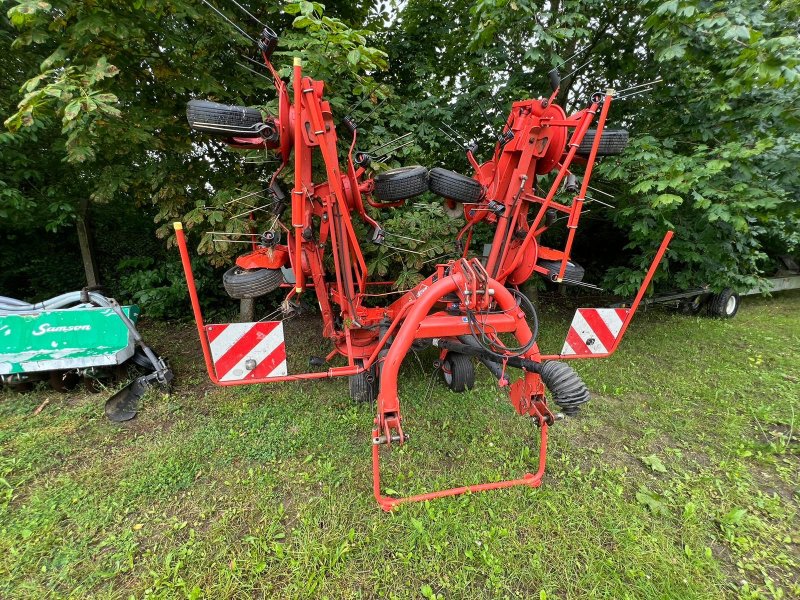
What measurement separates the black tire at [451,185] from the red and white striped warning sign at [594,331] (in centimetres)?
139

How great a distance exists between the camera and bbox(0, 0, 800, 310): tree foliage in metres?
2.74

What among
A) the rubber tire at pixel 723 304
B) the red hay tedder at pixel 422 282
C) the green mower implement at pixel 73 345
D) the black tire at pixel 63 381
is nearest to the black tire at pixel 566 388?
the red hay tedder at pixel 422 282

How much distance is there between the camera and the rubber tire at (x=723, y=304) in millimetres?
6484

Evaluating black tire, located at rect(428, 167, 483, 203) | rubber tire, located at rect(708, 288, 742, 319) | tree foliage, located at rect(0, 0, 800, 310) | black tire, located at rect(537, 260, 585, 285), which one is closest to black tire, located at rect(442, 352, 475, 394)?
tree foliage, located at rect(0, 0, 800, 310)

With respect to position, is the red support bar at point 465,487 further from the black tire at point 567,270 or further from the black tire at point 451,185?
the black tire at point 451,185

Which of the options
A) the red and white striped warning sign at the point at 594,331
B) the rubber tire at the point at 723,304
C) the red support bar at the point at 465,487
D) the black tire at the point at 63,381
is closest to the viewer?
the red support bar at the point at 465,487

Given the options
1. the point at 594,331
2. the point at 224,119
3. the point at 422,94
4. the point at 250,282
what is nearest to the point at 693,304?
the point at 594,331

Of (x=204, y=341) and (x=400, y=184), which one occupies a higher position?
(x=400, y=184)

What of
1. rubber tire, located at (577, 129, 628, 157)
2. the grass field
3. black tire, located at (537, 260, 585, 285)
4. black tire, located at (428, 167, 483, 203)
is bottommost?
the grass field

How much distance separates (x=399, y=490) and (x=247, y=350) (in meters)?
1.37

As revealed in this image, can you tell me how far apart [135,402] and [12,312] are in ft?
4.66

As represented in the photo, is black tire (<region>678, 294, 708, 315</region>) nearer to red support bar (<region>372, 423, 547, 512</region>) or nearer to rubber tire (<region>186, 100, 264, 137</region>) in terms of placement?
red support bar (<region>372, 423, 547, 512</region>)

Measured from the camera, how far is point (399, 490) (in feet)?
8.00

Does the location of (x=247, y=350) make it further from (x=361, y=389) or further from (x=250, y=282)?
(x=361, y=389)
